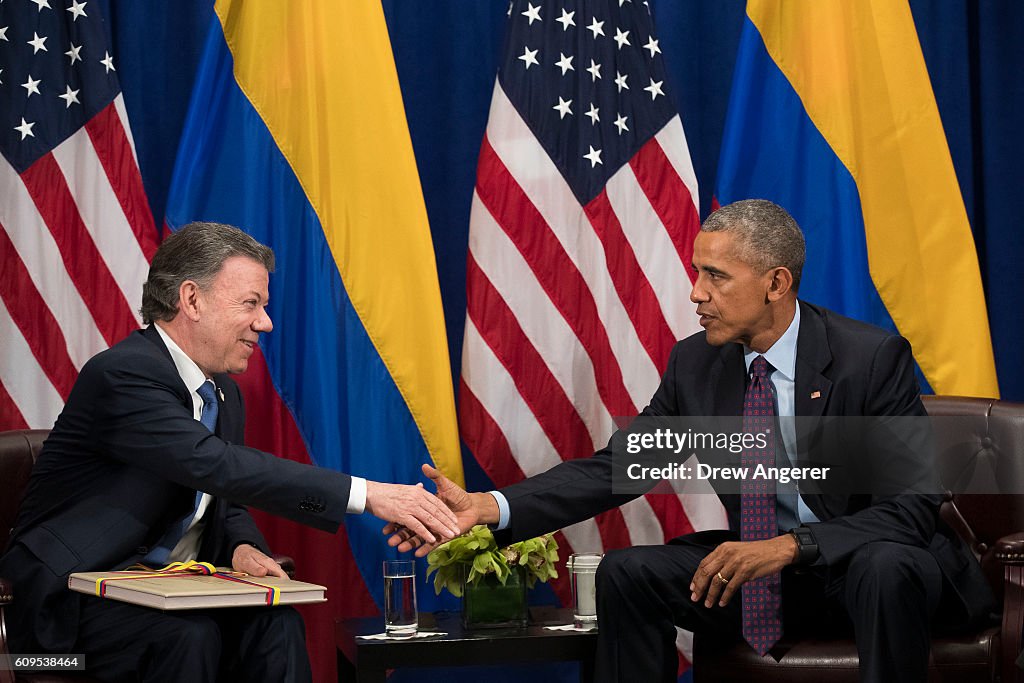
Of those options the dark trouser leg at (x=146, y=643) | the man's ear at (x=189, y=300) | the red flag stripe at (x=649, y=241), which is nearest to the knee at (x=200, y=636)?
the dark trouser leg at (x=146, y=643)

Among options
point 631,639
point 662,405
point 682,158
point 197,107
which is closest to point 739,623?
point 631,639

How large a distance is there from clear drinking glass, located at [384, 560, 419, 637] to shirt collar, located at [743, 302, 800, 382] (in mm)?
1086

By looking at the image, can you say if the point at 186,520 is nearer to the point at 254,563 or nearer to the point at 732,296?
the point at 254,563

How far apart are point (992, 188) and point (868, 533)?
2.27 m

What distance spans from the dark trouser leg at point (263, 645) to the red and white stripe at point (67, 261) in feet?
4.17

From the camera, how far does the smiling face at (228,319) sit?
9.60 ft

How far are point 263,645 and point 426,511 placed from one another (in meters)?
0.55

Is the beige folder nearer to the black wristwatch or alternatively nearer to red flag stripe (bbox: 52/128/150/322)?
the black wristwatch

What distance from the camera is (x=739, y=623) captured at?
9.71 ft

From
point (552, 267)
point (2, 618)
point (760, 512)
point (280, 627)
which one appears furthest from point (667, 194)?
point (2, 618)

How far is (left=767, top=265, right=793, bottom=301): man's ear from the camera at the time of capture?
10.5 feet

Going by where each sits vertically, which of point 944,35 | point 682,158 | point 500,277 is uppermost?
point 944,35

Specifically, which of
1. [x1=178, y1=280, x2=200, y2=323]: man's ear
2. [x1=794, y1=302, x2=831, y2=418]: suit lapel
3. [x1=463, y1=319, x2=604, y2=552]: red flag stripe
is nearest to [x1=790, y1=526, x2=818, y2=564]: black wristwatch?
[x1=794, y1=302, x2=831, y2=418]: suit lapel

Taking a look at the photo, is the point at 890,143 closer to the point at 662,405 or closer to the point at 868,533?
the point at 662,405
